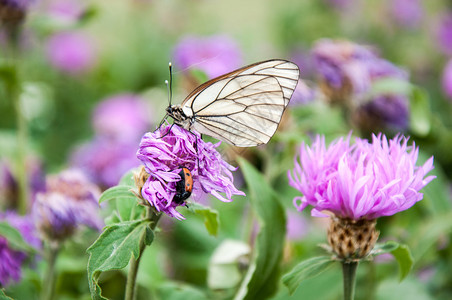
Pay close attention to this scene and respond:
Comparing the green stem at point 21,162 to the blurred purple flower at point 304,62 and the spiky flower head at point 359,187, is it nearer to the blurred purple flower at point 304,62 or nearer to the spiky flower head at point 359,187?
the spiky flower head at point 359,187

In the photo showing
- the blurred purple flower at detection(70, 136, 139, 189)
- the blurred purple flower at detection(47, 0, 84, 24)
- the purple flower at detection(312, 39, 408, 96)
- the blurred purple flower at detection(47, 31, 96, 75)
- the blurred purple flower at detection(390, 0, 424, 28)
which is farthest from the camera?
the blurred purple flower at detection(390, 0, 424, 28)

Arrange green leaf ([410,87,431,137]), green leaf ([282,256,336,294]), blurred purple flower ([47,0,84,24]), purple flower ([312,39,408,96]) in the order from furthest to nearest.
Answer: blurred purple flower ([47,0,84,24]) → purple flower ([312,39,408,96]) → green leaf ([410,87,431,137]) → green leaf ([282,256,336,294])

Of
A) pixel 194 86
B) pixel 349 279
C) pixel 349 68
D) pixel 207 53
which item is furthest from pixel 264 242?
pixel 207 53

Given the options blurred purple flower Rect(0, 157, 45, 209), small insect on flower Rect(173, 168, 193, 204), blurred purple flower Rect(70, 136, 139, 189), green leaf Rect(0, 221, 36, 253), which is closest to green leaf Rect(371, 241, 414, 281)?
small insect on flower Rect(173, 168, 193, 204)

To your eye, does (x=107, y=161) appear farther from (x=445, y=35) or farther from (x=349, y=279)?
(x=445, y=35)

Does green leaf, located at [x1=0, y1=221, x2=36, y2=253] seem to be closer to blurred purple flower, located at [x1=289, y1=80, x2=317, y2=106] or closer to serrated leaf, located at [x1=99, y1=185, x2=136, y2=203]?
serrated leaf, located at [x1=99, y1=185, x2=136, y2=203]

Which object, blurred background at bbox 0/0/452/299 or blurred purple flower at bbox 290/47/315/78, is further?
blurred purple flower at bbox 290/47/315/78
